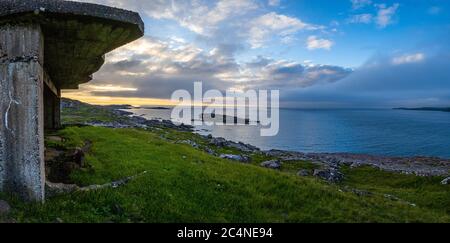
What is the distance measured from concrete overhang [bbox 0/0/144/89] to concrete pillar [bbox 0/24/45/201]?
450 mm

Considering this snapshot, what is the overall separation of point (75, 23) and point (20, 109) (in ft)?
7.88

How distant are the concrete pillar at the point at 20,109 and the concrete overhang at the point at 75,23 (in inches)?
17.7

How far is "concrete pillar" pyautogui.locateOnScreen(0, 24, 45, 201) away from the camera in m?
7.86

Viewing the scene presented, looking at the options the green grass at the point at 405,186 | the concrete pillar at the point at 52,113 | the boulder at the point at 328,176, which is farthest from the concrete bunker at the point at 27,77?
the boulder at the point at 328,176

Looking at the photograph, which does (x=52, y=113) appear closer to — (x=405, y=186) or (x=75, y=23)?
(x=75, y=23)

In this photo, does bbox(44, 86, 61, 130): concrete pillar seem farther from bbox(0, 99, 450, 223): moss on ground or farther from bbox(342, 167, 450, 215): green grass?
bbox(342, 167, 450, 215): green grass

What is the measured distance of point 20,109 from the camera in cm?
795

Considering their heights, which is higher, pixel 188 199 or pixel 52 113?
pixel 52 113

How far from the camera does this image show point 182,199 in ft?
35.6

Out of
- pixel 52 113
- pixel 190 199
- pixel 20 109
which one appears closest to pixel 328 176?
pixel 52 113

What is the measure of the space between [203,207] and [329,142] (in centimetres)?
9805

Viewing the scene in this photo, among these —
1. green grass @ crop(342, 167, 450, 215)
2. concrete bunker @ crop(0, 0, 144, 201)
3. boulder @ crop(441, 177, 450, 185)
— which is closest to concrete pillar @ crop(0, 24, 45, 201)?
concrete bunker @ crop(0, 0, 144, 201)
